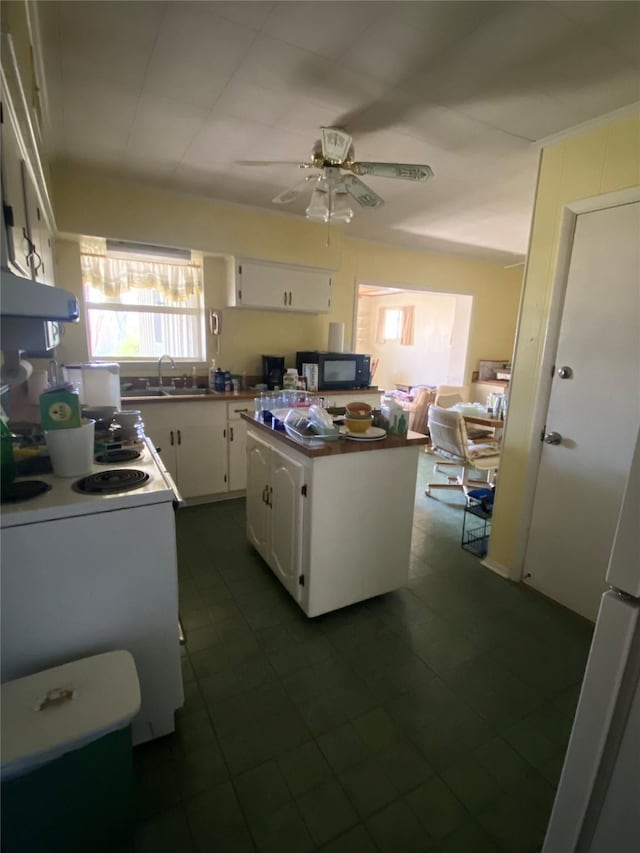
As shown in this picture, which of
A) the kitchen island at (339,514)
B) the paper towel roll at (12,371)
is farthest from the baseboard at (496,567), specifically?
the paper towel roll at (12,371)

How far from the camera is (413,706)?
1.62 metres

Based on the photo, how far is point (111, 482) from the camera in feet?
4.39

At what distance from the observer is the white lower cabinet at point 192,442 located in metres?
3.21

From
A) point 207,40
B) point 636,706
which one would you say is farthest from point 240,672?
point 207,40

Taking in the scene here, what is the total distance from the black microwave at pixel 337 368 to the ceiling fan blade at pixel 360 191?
168cm

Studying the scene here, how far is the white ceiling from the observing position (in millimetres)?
1411

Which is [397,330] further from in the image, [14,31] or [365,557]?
[14,31]

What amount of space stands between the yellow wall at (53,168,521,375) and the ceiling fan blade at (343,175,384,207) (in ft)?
5.04

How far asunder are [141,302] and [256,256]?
3.71 feet

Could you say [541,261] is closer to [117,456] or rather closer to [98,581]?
[117,456]

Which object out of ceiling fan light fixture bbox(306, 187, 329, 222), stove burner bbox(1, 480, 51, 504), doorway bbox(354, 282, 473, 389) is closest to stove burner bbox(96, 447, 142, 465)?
stove burner bbox(1, 480, 51, 504)

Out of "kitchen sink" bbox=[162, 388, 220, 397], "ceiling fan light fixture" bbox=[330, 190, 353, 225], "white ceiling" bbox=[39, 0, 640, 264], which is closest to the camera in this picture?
"white ceiling" bbox=[39, 0, 640, 264]

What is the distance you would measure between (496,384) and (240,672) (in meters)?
4.86

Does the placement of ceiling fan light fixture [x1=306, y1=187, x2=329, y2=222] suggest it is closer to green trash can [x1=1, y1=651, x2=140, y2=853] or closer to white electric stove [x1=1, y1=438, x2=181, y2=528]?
white electric stove [x1=1, y1=438, x2=181, y2=528]
